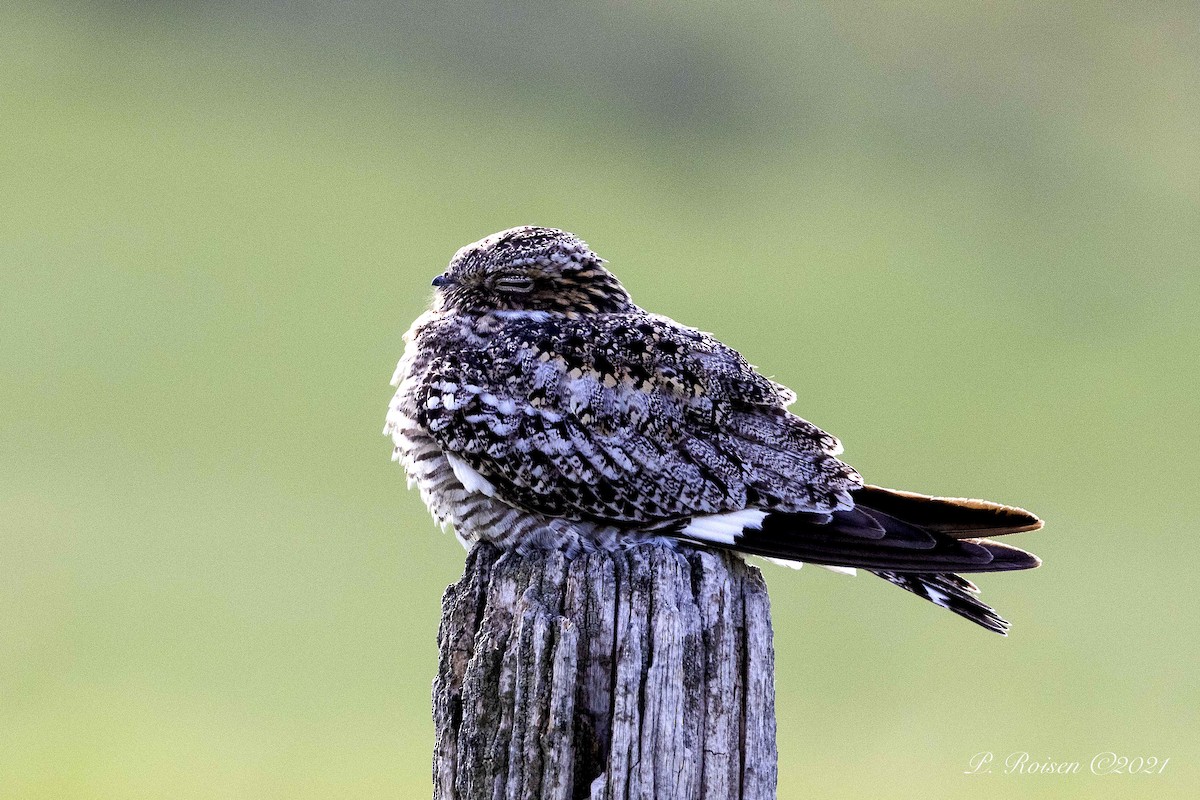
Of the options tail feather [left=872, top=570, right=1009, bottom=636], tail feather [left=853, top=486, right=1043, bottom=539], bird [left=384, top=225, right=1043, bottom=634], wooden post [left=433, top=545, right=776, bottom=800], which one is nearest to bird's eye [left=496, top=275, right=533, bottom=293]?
bird [left=384, top=225, right=1043, bottom=634]

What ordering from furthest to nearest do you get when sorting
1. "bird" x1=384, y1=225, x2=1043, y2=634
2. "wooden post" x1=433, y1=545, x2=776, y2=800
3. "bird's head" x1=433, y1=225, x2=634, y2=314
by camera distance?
1. "bird's head" x1=433, y1=225, x2=634, y2=314
2. "bird" x1=384, y1=225, x2=1043, y2=634
3. "wooden post" x1=433, y1=545, x2=776, y2=800

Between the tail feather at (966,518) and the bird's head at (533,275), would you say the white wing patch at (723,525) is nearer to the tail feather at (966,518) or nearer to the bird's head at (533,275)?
the tail feather at (966,518)

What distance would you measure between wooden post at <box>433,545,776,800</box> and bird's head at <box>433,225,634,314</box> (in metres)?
1.88

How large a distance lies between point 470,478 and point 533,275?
3.56 ft

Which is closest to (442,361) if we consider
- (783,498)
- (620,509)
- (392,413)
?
(392,413)

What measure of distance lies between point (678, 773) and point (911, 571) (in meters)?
1.37

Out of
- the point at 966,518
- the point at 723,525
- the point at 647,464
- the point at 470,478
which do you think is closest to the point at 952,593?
the point at 966,518

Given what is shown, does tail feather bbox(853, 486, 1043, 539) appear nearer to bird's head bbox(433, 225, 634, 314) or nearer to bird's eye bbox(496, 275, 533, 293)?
bird's head bbox(433, 225, 634, 314)

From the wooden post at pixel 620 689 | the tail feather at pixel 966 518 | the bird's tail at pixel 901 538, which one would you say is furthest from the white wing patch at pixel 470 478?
the tail feather at pixel 966 518

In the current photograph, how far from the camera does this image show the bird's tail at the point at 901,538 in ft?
13.1

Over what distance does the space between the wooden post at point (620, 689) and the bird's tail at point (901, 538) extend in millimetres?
762

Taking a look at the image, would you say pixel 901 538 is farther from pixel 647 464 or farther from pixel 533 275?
pixel 533 275

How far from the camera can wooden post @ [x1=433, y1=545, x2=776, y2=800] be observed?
9.92 ft

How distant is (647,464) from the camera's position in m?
4.11
